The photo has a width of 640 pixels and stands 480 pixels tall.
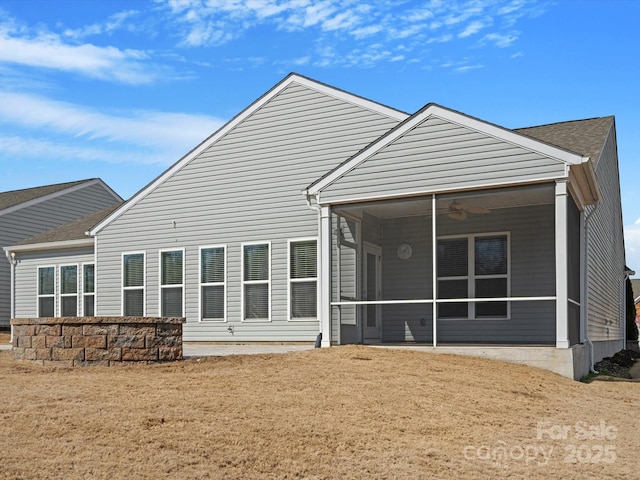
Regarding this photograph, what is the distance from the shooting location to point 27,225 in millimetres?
25438

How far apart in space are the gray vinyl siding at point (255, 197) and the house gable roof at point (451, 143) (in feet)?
7.22

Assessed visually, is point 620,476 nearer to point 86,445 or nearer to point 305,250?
point 86,445

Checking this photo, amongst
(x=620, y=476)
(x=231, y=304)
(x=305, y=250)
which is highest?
(x=305, y=250)

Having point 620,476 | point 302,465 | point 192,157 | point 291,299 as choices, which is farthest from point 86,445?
point 192,157

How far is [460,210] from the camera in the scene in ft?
43.5

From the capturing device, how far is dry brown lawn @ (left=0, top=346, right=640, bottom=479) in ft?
17.2

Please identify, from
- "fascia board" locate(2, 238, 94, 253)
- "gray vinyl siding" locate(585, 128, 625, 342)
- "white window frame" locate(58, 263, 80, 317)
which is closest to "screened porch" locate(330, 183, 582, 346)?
"gray vinyl siding" locate(585, 128, 625, 342)

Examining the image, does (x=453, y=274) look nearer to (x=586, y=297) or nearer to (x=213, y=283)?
(x=586, y=297)

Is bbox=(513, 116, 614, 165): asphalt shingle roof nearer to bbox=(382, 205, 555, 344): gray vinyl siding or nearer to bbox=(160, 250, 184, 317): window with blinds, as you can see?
bbox=(382, 205, 555, 344): gray vinyl siding

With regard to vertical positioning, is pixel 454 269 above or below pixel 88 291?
above

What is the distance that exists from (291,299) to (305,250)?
3.50ft

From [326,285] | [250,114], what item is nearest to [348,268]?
[326,285]

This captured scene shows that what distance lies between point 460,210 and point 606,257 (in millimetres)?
7656

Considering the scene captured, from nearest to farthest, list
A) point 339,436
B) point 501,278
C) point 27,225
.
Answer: point 339,436
point 501,278
point 27,225
